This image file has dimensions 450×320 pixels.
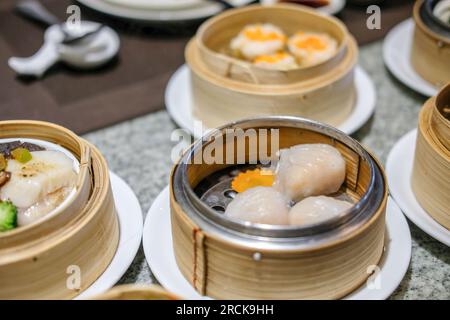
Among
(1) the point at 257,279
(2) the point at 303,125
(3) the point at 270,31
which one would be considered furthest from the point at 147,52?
(1) the point at 257,279

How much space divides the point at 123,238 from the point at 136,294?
12.5 inches

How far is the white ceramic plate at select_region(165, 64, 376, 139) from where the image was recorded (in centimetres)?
188

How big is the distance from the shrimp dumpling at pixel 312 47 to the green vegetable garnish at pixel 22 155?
1.03 metres

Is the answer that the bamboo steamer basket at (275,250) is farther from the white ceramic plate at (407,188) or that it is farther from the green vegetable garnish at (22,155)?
the green vegetable garnish at (22,155)

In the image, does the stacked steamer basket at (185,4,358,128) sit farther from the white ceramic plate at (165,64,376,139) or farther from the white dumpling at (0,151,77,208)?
the white dumpling at (0,151,77,208)

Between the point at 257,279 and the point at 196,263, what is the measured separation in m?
0.14

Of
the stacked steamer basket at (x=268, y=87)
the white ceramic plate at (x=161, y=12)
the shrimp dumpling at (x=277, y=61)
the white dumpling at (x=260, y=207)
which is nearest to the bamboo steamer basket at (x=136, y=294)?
the white dumpling at (x=260, y=207)

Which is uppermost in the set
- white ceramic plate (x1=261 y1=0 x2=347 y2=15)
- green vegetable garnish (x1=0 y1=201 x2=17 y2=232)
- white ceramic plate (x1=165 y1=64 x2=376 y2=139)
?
green vegetable garnish (x1=0 y1=201 x2=17 y2=232)

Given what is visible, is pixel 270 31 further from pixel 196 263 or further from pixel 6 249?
pixel 6 249

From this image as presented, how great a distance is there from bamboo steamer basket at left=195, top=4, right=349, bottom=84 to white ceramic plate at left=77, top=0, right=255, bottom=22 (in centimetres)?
27

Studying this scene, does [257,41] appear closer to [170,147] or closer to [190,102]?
[190,102]

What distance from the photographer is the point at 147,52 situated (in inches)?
91.9

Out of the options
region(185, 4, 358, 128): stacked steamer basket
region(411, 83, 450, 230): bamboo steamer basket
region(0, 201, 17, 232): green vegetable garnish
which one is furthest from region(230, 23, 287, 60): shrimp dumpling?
region(0, 201, 17, 232): green vegetable garnish

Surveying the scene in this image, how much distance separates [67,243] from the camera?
1201mm
